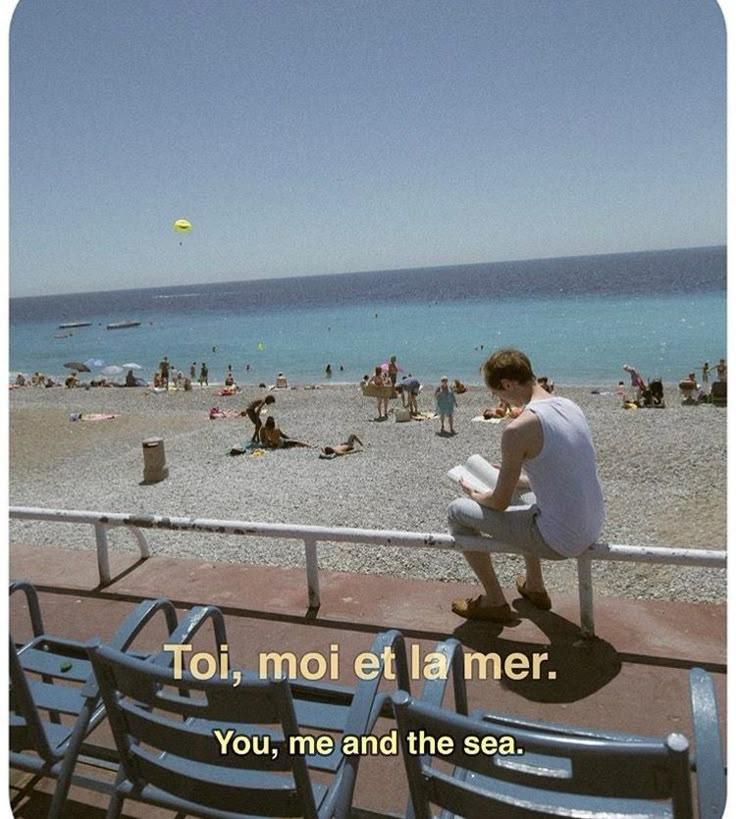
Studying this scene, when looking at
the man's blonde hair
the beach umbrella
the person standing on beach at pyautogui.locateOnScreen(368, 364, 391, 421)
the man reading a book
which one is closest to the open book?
the man reading a book

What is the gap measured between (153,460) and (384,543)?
8.79m

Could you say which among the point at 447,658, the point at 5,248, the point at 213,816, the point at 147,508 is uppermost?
the point at 5,248

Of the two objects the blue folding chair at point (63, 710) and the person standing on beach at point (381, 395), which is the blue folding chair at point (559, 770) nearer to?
the blue folding chair at point (63, 710)

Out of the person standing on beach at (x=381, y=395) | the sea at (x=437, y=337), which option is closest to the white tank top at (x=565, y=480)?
the person standing on beach at (x=381, y=395)

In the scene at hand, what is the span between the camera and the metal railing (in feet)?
10.2

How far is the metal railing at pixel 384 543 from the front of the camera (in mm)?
3121

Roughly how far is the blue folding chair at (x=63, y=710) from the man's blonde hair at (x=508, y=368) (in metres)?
1.58

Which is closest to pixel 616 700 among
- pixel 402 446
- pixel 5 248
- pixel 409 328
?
pixel 5 248

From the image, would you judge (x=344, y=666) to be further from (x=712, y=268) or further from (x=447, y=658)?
(x=712, y=268)

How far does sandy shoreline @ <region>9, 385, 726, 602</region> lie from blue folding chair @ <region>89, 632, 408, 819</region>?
385 centimetres

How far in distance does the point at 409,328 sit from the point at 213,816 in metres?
71.5

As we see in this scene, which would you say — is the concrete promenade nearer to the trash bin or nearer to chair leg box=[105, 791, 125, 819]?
chair leg box=[105, 791, 125, 819]

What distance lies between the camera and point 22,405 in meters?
25.9

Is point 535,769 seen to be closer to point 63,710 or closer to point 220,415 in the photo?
point 63,710
